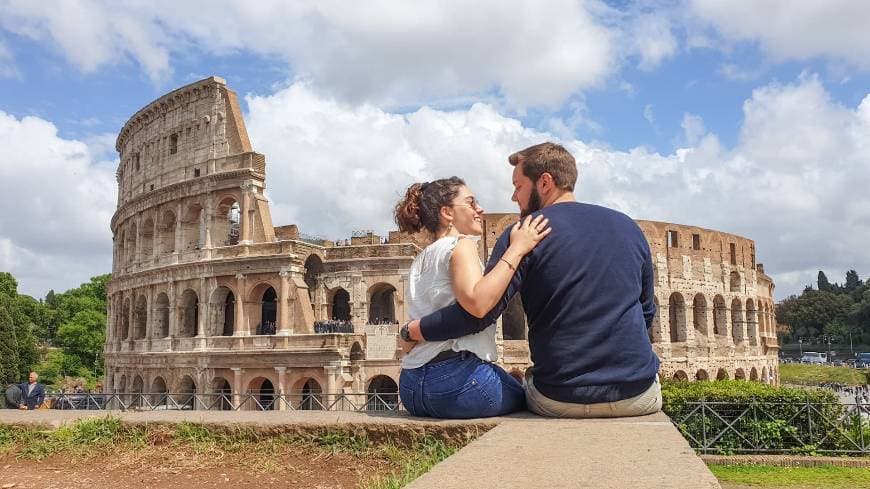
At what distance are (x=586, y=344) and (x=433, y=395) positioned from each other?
893 millimetres

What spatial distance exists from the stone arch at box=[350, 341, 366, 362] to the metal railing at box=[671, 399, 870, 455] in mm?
15075

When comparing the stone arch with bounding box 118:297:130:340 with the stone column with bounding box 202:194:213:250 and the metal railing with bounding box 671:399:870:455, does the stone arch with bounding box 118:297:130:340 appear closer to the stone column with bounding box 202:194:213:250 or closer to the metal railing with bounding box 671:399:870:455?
the stone column with bounding box 202:194:213:250

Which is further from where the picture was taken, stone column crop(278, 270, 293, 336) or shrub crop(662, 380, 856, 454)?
stone column crop(278, 270, 293, 336)

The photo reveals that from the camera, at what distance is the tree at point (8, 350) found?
39.7 meters

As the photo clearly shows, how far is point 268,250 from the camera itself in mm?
26250

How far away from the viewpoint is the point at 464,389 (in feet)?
11.8

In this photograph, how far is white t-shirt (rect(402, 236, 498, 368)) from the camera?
361 cm

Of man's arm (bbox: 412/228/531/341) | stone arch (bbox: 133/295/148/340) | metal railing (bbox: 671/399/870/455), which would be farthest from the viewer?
stone arch (bbox: 133/295/148/340)

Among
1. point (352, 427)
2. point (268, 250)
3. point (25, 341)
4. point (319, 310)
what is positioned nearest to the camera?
point (352, 427)

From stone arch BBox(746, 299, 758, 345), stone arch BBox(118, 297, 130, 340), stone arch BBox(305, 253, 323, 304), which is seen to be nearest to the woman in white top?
stone arch BBox(305, 253, 323, 304)

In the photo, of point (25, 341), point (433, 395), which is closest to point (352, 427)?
point (433, 395)

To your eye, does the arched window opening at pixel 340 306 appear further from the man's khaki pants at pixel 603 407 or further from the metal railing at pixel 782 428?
the man's khaki pants at pixel 603 407

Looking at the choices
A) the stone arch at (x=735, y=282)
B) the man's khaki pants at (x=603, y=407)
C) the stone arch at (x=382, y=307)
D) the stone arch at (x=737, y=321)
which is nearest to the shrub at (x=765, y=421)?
the man's khaki pants at (x=603, y=407)

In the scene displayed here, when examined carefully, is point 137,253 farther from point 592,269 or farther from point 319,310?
point 592,269
